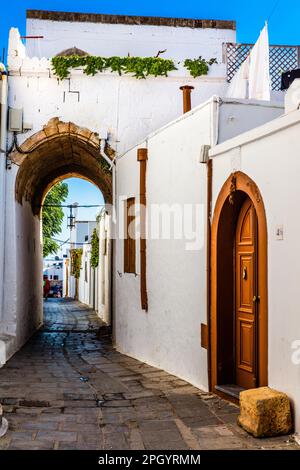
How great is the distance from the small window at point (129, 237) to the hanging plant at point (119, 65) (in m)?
2.70

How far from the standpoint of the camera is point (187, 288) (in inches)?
283

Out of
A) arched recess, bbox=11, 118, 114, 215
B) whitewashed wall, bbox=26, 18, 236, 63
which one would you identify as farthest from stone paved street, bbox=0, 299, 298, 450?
whitewashed wall, bbox=26, 18, 236, 63

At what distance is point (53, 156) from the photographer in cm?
1226

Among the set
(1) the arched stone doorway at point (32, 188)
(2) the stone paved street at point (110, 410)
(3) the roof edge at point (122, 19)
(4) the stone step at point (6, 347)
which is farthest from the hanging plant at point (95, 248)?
(2) the stone paved street at point (110, 410)

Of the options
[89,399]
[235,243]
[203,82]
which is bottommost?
[89,399]

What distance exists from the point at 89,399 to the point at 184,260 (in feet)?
7.18

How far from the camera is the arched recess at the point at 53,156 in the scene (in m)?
10.5

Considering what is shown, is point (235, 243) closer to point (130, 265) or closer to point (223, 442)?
point (223, 442)

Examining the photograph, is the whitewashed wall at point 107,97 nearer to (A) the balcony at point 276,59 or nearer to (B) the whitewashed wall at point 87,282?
(A) the balcony at point 276,59

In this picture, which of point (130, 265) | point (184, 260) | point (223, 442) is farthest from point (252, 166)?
point (130, 265)

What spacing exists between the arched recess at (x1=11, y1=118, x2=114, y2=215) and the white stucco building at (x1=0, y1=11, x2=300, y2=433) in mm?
36

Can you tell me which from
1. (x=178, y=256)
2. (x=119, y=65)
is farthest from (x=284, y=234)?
(x=119, y=65)

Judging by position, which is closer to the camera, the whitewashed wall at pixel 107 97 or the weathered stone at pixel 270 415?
the weathered stone at pixel 270 415

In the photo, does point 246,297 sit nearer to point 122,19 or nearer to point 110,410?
point 110,410
